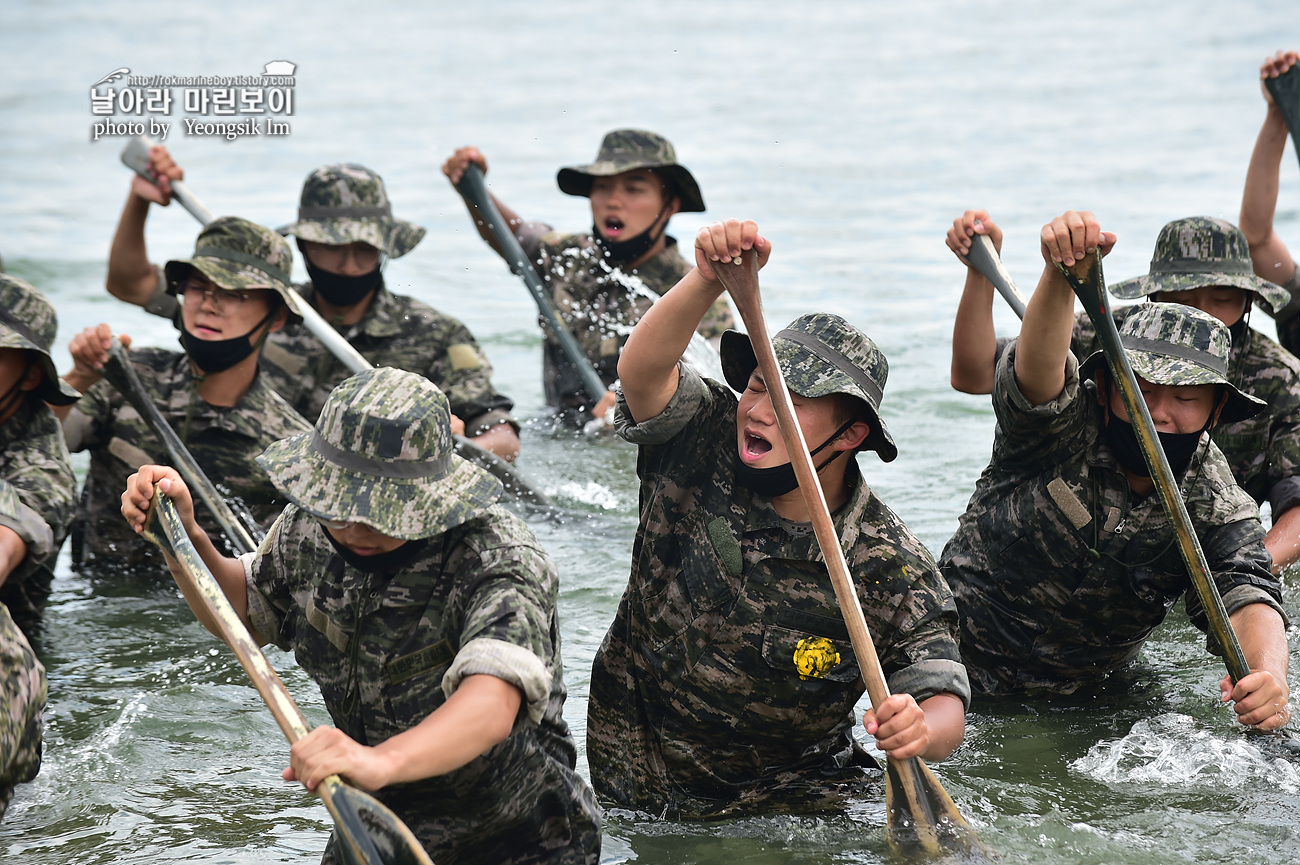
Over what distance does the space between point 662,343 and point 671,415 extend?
0.95 feet

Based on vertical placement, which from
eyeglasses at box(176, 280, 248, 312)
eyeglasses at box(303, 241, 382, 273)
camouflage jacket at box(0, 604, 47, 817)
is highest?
eyeglasses at box(303, 241, 382, 273)

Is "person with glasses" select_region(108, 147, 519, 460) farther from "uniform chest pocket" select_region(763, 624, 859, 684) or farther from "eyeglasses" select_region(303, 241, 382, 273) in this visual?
"uniform chest pocket" select_region(763, 624, 859, 684)

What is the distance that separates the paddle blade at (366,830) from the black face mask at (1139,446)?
2.96 m

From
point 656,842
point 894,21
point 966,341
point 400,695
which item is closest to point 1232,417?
point 966,341

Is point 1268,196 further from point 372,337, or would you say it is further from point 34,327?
point 34,327

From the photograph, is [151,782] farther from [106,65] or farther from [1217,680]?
[106,65]

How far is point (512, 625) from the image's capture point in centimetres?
365

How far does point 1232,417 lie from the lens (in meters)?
5.64

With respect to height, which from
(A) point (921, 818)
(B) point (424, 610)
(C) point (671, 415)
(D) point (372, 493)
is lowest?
(A) point (921, 818)

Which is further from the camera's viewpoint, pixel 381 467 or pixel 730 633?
pixel 730 633

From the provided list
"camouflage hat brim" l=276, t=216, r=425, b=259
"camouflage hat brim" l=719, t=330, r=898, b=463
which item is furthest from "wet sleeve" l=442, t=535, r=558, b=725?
"camouflage hat brim" l=276, t=216, r=425, b=259

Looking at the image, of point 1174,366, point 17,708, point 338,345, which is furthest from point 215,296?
point 1174,366

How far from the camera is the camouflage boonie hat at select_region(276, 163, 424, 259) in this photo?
8414 millimetres

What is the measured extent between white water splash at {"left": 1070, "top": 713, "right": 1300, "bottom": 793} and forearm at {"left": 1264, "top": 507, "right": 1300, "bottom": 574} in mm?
1026
